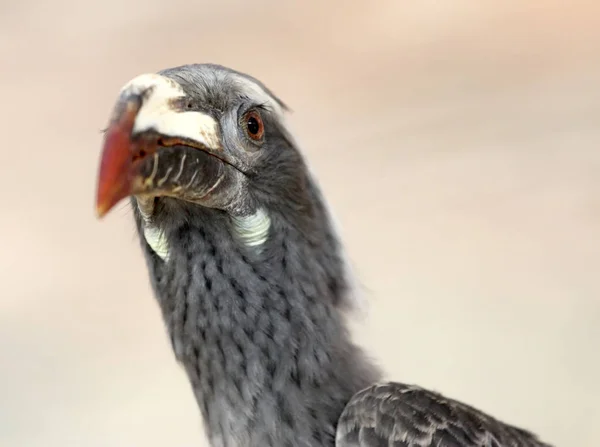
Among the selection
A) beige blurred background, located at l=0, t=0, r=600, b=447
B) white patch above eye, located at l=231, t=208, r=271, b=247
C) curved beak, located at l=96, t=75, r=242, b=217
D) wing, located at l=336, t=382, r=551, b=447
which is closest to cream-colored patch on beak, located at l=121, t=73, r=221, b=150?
curved beak, located at l=96, t=75, r=242, b=217

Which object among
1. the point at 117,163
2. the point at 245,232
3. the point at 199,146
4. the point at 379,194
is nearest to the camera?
the point at 117,163

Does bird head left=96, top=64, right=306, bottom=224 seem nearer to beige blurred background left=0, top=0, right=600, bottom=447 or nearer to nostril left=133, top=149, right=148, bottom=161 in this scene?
nostril left=133, top=149, right=148, bottom=161

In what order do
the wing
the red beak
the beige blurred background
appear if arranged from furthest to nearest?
the beige blurred background < the wing < the red beak

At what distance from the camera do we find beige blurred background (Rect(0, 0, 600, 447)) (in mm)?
2230

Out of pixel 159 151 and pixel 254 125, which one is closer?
pixel 159 151

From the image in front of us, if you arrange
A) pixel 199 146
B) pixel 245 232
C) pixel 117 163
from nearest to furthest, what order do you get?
pixel 117 163, pixel 199 146, pixel 245 232

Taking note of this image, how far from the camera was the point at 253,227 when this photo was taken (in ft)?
3.43

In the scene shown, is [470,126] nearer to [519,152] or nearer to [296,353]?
[519,152]

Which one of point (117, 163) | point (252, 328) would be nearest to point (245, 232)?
point (252, 328)

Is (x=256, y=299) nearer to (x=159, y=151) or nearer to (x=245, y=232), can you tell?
(x=245, y=232)

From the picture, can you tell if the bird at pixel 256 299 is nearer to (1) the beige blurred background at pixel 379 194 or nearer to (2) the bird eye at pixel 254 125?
(2) the bird eye at pixel 254 125

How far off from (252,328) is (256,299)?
5 centimetres

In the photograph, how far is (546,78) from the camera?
242cm

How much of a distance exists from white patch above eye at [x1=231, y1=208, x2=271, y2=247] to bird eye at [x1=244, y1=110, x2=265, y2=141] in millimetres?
125
